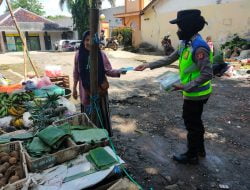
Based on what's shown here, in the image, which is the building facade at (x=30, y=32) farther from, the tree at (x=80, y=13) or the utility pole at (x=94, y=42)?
the utility pole at (x=94, y=42)

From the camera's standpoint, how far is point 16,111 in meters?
4.57

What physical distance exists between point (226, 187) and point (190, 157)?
59 centimetres

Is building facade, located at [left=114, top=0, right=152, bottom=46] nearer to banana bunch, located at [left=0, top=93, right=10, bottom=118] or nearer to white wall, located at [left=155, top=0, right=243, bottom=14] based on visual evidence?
white wall, located at [left=155, top=0, right=243, bottom=14]

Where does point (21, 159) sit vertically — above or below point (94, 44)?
below

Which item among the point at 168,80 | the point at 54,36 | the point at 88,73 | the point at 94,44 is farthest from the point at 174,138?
the point at 54,36

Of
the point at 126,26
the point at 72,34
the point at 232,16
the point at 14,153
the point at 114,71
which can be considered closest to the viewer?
the point at 14,153

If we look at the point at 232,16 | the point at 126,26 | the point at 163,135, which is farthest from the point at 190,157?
the point at 126,26

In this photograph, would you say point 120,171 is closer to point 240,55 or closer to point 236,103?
point 236,103

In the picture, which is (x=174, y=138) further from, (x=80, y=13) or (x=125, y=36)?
(x=80, y=13)

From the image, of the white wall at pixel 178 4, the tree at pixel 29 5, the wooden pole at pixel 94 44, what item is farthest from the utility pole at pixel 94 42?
the tree at pixel 29 5

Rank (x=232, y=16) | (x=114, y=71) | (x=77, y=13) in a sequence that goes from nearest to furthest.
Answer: (x=114, y=71), (x=232, y=16), (x=77, y=13)

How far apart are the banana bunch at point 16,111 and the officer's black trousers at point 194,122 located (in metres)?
2.88

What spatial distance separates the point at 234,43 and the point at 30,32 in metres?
26.0

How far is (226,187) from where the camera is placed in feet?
10.2
